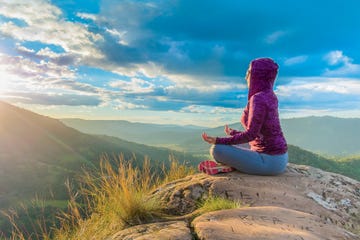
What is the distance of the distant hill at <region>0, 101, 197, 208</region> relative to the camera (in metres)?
83.9

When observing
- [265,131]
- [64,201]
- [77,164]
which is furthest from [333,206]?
[77,164]

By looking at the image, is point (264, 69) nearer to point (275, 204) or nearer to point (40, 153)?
point (275, 204)

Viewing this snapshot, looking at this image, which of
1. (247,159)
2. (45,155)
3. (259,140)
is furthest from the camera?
(45,155)

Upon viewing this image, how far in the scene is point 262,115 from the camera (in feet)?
17.5

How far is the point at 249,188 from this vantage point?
17.2ft

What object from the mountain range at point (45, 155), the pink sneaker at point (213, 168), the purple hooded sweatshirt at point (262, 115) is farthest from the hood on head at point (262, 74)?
the mountain range at point (45, 155)

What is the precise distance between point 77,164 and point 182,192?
10471cm

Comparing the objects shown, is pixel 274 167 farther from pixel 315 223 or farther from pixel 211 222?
pixel 211 222

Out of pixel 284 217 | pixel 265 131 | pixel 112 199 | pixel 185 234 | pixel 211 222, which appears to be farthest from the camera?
pixel 265 131

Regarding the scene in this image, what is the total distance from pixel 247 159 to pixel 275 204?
1.16 metres

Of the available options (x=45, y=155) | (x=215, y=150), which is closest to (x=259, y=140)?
(x=215, y=150)

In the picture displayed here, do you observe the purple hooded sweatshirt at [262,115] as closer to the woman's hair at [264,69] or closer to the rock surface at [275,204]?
→ the woman's hair at [264,69]

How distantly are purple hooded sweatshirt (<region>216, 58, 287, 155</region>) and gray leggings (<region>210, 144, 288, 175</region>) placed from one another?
0.39 feet

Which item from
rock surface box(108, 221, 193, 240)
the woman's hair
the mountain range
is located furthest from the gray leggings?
the mountain range
